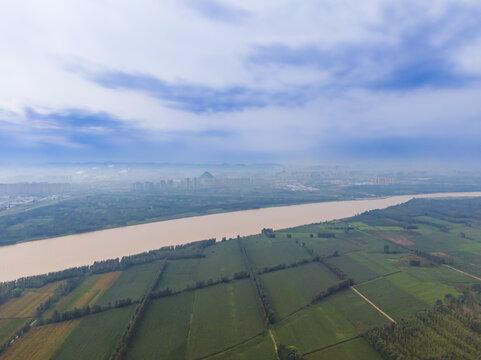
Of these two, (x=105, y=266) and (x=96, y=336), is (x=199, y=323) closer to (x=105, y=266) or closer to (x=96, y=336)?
(x=96, y=336)

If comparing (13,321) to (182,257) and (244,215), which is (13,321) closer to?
(182,257)

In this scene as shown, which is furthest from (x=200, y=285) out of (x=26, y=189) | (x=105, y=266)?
(x=26, y=189)

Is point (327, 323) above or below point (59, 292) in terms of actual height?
below

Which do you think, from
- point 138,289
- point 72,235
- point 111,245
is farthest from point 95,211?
point 138,289

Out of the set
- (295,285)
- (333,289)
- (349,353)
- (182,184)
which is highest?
(182,184)

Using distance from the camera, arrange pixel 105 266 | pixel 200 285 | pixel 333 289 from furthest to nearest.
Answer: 1. pixel 105 266
2. pixel 200 285
3. pixel 333 289
